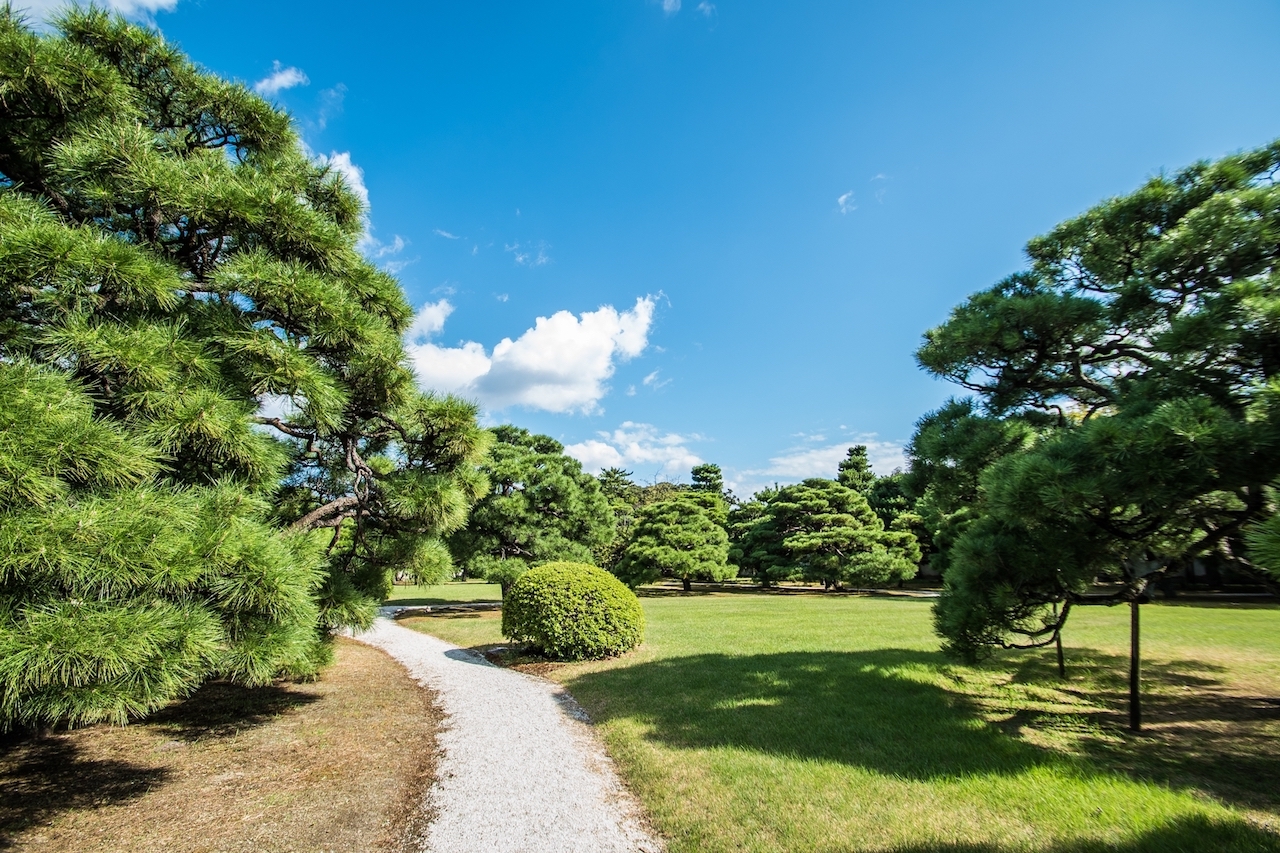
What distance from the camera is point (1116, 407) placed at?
4.43 metres

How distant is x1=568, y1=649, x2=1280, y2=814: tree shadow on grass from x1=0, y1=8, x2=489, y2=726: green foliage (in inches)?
124

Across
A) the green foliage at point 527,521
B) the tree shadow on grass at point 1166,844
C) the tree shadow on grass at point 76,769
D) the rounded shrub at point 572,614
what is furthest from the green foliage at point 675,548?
the tree shadow on grass at point 1166,844

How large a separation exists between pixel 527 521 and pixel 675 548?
8825 mm

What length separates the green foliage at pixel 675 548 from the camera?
72.3 feet

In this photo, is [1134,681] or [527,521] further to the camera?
[527,521]

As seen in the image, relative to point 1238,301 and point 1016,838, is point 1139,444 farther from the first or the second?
point 1016,838

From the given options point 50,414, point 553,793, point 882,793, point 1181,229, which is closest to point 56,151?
point 50,414

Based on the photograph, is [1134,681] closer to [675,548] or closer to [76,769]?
[76,769]

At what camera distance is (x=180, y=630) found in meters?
2.31

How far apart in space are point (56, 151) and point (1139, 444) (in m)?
6.29

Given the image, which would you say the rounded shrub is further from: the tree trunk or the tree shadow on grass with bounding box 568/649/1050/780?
the tree trunk

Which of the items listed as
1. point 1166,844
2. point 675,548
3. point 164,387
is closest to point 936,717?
point 1166,844

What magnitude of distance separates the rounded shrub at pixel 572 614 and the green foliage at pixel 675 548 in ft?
44.8

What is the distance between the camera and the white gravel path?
3027 mm
